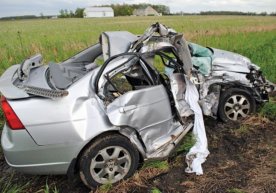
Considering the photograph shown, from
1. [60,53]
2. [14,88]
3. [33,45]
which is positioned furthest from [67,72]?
[33,45]

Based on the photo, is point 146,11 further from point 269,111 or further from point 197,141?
point 197,141

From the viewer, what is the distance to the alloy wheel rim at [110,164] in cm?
394

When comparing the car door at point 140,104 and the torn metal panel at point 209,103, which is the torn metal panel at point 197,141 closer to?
the car door at point 140,104

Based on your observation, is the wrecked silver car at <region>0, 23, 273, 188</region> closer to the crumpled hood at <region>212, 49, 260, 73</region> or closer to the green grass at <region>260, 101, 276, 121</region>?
the crumpled hood at <region>212, 49, 260, 73</region>

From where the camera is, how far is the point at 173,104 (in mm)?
4676

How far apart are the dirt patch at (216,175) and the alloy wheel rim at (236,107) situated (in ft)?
1.94

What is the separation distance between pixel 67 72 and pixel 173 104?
155cm

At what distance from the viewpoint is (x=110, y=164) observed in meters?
4.01

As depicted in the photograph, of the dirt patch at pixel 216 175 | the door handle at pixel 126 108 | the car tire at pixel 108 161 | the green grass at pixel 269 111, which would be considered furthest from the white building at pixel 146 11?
the car tire at pixel 108 161

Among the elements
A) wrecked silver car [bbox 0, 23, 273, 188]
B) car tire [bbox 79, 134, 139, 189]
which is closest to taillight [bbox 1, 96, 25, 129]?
wrecked silver car [bbox 0, 23, 273, 188]

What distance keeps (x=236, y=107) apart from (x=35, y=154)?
352 cm

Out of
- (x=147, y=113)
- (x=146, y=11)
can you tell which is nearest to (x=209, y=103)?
(x=147, y=113)

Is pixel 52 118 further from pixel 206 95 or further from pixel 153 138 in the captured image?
pixel 206 95

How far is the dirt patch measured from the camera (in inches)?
162
